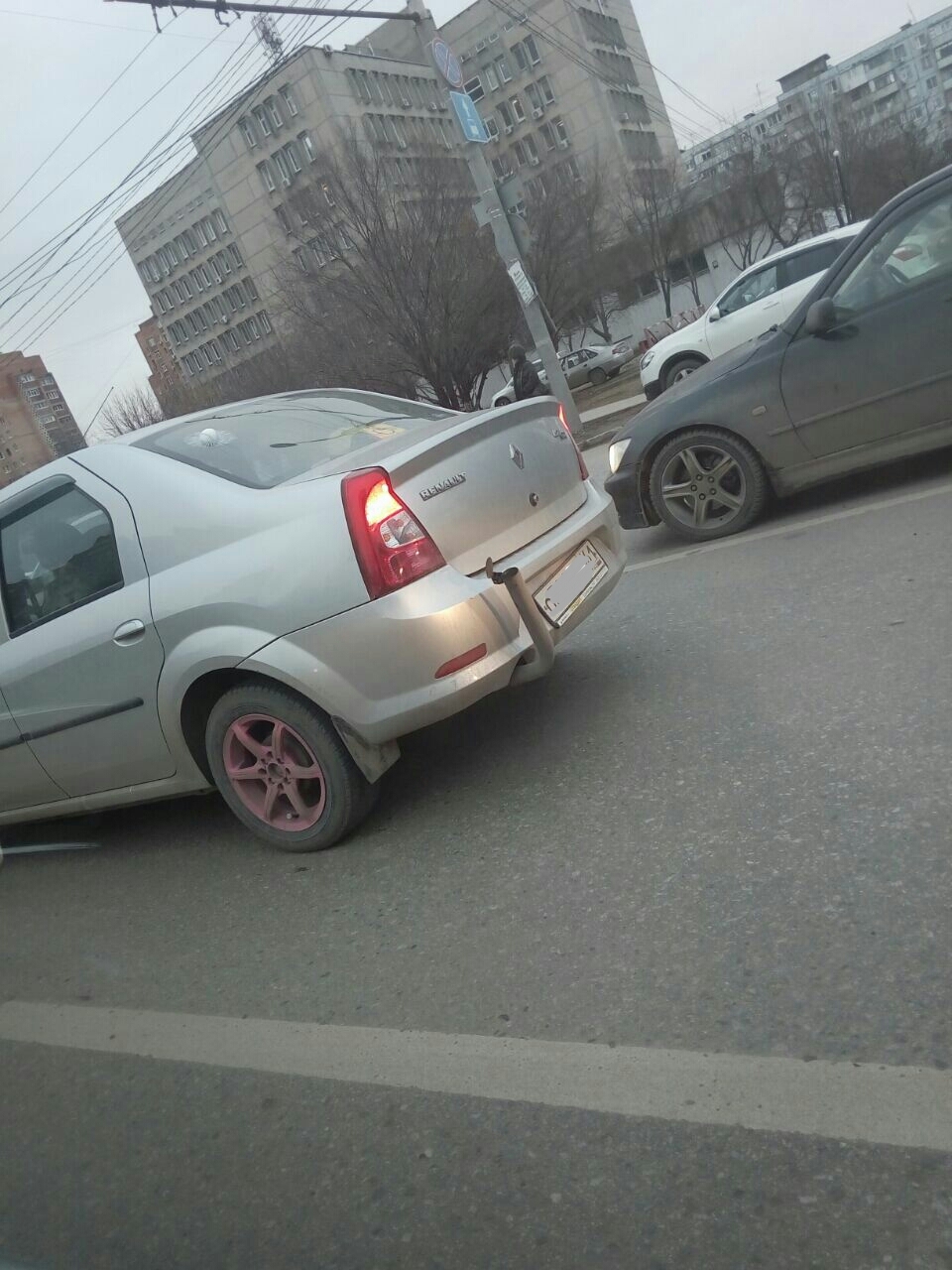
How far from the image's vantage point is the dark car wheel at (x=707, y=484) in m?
6.18

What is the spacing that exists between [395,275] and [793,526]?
18.8 meters

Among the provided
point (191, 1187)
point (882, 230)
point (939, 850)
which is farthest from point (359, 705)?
Result: point (882, 230)

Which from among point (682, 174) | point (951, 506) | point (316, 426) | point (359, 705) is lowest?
point (951, 506)

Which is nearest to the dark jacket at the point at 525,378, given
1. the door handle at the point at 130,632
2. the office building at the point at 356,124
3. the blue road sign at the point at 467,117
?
the blue road sign at the point at 467,117

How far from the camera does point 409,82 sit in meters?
77.4

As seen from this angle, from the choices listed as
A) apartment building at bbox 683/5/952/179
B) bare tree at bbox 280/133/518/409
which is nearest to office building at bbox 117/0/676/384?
apartment building at bbox 683/5/952/179

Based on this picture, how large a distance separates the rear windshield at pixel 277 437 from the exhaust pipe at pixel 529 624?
0.78 meters

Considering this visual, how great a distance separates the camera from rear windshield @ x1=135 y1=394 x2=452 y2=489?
12.5ft

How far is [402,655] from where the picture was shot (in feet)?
11.3

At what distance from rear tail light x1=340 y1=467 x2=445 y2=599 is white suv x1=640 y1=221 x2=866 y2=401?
895 cm

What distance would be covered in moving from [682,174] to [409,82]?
30.2m

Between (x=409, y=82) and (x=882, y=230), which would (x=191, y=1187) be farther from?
(x=409, y=82)

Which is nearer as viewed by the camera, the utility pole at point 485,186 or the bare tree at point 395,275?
the utility pole at point 485,186

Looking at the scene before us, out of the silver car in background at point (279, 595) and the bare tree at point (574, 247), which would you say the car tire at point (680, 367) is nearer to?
the silver car in background at point (279, 595)
